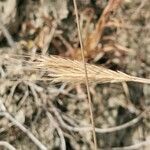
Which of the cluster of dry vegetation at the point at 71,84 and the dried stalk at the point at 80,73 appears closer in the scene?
the dried stalk at the point at 80,73

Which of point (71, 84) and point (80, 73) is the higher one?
point (80, 73)

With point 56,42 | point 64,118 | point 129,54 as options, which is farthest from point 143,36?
point 64,118

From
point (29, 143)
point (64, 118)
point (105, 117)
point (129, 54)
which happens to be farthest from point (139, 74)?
point (29, 143)

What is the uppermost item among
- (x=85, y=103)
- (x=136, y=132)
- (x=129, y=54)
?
(x=129, y=54)

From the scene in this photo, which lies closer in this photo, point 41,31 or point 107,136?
point 107,136

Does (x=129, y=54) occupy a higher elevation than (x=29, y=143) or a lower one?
higher

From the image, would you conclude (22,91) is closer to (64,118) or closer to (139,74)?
(64,118)

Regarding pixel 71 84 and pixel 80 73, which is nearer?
pixel 80 73

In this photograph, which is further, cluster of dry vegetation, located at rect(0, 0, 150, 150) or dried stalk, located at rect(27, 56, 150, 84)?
cluster of dry vegetation, located at rect(0, 0, 150, 150)
